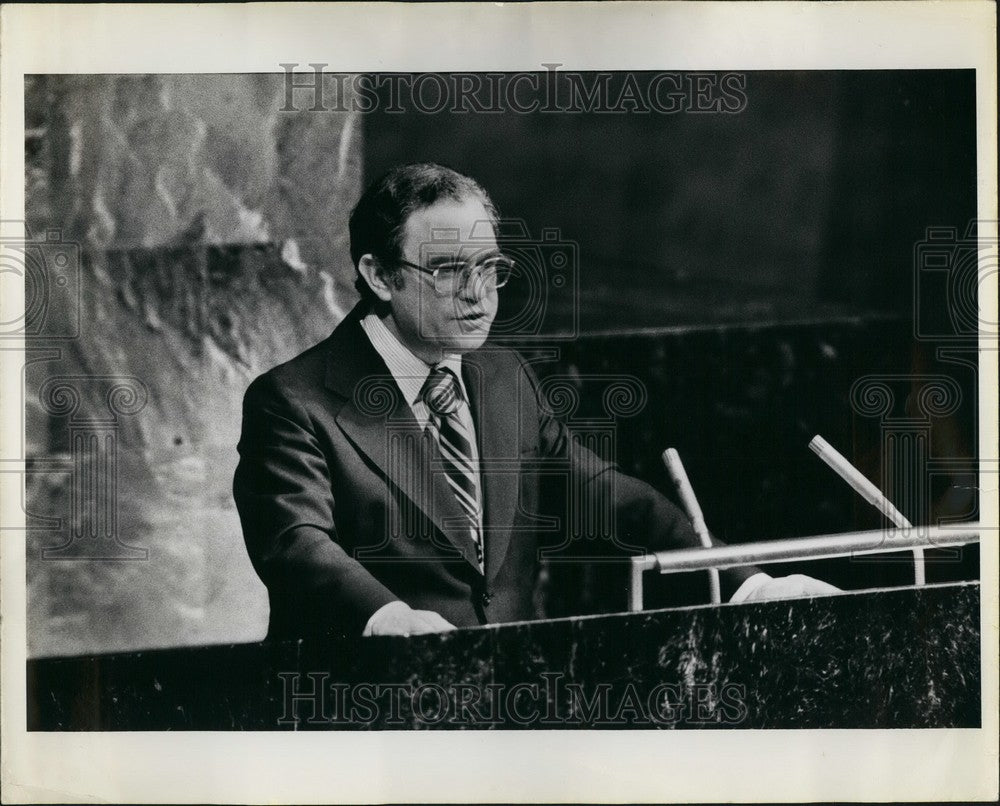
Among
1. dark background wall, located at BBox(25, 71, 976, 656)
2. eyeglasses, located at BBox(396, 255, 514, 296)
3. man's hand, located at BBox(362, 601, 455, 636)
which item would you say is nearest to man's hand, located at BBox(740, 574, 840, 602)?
dark background wall, located at BBox(25, 71, 976, 656)

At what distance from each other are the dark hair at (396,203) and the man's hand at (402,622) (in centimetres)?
77

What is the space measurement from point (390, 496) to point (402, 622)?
308 mm

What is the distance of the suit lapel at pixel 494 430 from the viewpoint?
2404mm

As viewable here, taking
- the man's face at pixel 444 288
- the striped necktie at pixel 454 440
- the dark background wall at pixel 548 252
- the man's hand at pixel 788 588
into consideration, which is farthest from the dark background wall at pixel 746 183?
the man's hand at pixel 788 588

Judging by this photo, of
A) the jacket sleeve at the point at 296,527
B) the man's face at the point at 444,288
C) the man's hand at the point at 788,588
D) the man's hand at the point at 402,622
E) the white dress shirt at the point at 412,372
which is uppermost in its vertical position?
the man's face at the point at 444,288

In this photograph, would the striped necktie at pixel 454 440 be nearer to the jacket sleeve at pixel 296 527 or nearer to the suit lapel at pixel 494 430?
the suit lapel at pixel 494 430

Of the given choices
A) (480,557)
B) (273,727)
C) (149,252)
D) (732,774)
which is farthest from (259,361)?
(732,774)

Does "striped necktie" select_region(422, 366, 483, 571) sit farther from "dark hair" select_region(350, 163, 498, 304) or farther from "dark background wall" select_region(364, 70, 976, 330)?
"dark background wall" select_region(364, 70, 976, 330)

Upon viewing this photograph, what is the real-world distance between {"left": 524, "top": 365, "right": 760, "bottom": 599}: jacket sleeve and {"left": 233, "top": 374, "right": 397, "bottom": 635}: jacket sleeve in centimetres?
53

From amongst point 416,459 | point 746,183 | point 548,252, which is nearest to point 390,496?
point 416,459

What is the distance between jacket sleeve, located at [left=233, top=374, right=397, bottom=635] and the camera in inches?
92.4

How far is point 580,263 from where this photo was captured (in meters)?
2.44

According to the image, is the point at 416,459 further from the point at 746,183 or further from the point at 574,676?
the point at 746,183

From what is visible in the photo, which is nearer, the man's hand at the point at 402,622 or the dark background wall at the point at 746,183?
the man's hand at the point at 402,622
